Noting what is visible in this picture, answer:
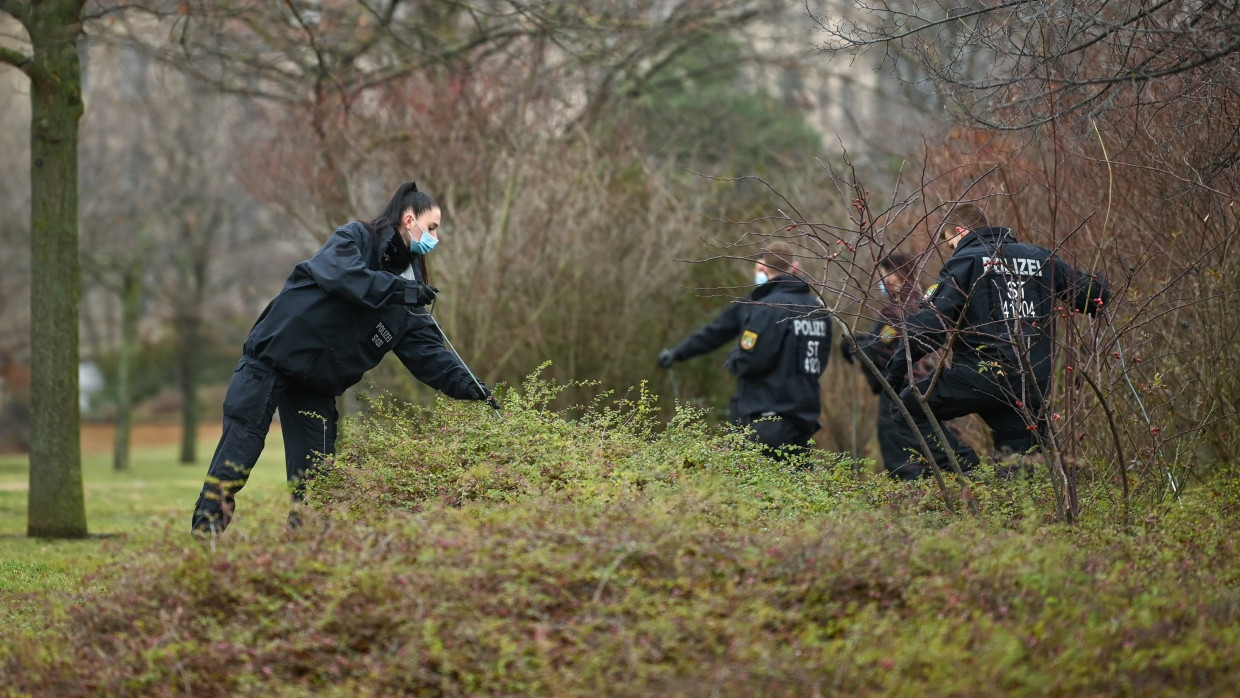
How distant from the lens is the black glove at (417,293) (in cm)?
644

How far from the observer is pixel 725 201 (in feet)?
43.0

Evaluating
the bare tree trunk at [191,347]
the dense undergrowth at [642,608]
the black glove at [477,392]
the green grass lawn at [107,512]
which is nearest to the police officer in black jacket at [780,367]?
the black glove at [477,392]

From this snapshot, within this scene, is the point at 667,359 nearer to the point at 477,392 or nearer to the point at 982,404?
the point at 477,392

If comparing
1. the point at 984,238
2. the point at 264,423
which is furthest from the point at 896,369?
the point at 264,423

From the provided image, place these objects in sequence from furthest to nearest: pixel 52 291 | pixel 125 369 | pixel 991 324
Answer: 1. pixel 125 369
2. pixel 52 291
3. pixel 991 324

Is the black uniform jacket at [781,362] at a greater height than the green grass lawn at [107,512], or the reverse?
the black uniform jacket at [781,362]

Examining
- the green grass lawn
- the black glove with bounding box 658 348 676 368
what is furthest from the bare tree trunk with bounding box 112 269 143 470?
the black glove with bounding box 658 348 676 368

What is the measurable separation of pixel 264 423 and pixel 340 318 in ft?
2.02

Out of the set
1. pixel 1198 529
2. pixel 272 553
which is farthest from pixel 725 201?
pixel 272 553

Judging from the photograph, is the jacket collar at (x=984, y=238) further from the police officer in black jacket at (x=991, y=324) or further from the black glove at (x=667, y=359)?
the black glove at (x=667, y=359)

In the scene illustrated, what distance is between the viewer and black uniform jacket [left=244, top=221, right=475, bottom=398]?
6.42m

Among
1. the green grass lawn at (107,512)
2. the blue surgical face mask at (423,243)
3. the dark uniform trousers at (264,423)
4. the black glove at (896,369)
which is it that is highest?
the blue surgical face mask at (423,243)

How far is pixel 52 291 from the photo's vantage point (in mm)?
8758

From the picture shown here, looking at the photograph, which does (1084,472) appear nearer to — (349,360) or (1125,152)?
(1125,152)
